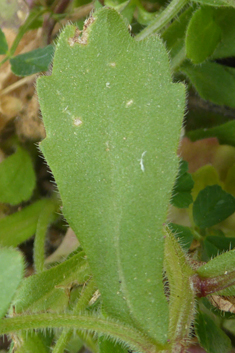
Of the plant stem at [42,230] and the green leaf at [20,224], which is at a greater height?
the green leaf at [20,224]

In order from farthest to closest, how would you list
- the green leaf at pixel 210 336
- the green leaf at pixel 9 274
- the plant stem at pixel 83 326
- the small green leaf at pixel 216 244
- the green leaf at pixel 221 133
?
the green leaf at pixel 221 133 < the small green leaf at pixel 216 244 < the green leaf at pixel 210 336 < the plant stem at pixel 83 326 < the green leaf at pixel 9 274

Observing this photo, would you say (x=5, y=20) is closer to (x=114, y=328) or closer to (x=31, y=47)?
(x=31, y=47)

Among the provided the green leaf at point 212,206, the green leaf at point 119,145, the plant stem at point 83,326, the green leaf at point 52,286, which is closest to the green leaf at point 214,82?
the green leaf at point 212,206

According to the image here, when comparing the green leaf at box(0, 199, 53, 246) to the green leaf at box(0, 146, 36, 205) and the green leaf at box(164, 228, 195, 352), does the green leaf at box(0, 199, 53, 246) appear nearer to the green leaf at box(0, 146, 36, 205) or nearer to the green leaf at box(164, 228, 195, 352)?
the green leaf at box(0, 146, 36, 205)

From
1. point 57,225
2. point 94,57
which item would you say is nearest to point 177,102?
point 94,57

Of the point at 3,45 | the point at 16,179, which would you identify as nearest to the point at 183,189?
the point at 16,179

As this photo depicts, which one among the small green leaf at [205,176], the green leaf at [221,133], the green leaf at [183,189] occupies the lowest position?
the small green leaf at [205,176]

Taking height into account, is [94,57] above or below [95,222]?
above

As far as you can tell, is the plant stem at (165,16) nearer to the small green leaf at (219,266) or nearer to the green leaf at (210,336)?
the small green leaf at (219,266)
